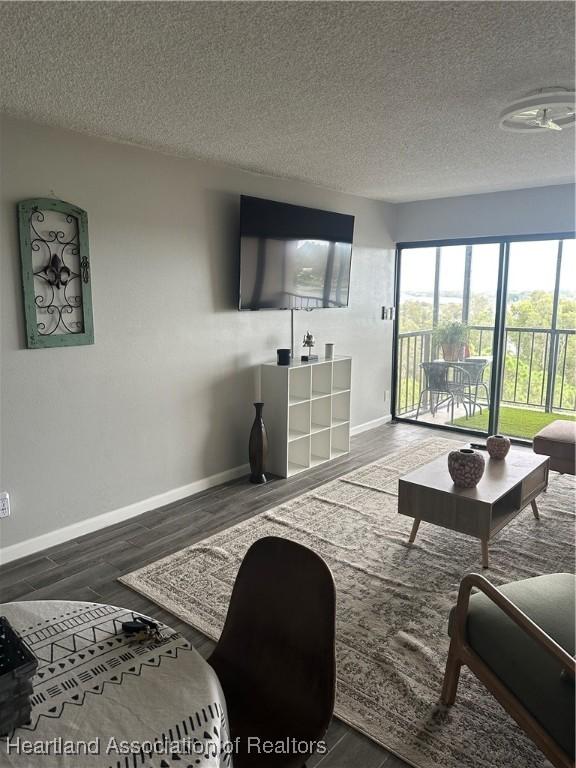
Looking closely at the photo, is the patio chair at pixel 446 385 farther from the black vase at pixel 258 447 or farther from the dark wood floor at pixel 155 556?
the black vase at pixel 258 447

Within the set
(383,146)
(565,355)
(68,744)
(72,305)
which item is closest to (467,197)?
(565,355)

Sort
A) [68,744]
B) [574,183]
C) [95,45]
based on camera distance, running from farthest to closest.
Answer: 1. [574,183]
2. [95,45]
3. [68,744]

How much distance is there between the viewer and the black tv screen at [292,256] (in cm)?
416

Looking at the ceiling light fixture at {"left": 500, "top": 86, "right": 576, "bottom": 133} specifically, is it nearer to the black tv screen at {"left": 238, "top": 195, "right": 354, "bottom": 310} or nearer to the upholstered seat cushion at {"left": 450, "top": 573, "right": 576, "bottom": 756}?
the black tv screen at {"left": 238, "top": 195, "right": 354, "bottom": 310}

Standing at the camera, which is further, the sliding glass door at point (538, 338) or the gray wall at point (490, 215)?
the sliding glass door at point (538, 338)

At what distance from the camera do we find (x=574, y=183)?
477cm

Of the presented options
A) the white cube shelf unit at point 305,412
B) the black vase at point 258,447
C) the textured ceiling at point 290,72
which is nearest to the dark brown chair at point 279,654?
the textured ceiling at point 290,72

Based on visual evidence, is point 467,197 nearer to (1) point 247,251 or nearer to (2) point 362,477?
(1) point 247,251

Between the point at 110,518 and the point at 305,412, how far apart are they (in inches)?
72.6

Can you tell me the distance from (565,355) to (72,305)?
443 cm

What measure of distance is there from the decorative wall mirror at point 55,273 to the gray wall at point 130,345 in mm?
58

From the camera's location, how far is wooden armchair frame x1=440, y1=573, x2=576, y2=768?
1.49 meters

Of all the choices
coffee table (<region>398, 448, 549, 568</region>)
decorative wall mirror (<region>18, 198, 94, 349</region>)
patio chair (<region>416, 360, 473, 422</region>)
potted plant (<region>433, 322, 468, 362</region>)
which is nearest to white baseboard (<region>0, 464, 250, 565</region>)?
decorative wall mirror (<region>18, 198, 94, 349</region>)

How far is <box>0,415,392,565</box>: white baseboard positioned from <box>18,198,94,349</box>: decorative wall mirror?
1.12m
